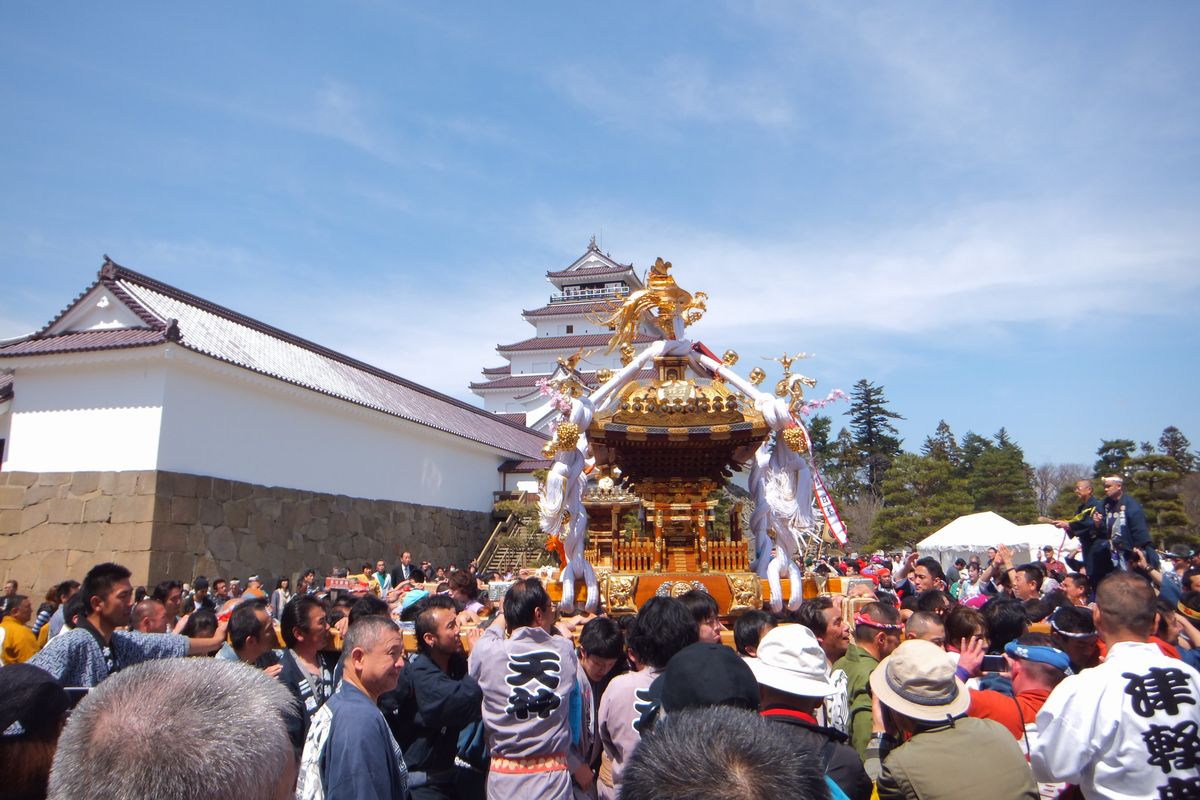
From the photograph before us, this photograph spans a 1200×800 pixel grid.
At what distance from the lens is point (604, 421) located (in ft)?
32.3

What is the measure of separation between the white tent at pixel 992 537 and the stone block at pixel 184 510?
17629mm

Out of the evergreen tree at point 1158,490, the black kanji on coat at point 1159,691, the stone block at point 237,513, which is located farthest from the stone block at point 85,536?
the evergreen tree at point 1158,490

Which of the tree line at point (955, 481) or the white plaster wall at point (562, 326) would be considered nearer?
the tree line at point (955, 481)

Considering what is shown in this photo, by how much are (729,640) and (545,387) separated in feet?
14.2

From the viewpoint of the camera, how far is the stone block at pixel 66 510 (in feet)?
50.7

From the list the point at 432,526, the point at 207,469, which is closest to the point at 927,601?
the point at 207,469

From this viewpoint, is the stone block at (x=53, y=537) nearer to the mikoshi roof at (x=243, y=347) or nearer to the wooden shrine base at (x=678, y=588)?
the mikoshi roof at (x=243, y=347)

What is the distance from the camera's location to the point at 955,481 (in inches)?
1357

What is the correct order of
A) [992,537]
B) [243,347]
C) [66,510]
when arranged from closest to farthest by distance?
[66,510] → [992,537] → [243,347]

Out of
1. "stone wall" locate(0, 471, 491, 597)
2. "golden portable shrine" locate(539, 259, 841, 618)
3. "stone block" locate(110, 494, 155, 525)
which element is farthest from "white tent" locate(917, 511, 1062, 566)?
"stone block" locate(110, 494, 155, 525)

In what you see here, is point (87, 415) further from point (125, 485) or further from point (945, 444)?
point (945, 444)

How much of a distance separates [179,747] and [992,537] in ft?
70.5

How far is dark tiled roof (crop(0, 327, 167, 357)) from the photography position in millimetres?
15805

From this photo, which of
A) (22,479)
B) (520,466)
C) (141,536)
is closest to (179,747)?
(141,536)
